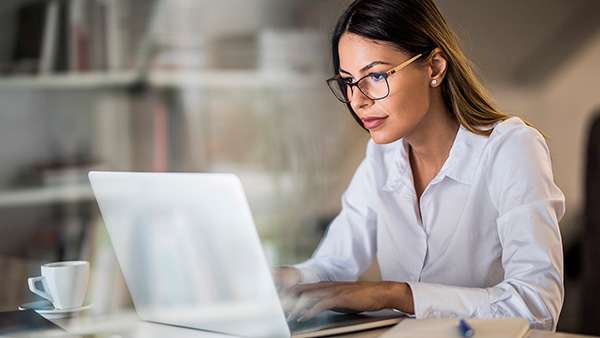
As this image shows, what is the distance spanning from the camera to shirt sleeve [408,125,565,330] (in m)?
0.91

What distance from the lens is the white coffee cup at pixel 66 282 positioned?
0.87m

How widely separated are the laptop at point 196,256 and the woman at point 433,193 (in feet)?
0.47

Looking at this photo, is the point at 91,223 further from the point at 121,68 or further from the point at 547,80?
the point at 547,80

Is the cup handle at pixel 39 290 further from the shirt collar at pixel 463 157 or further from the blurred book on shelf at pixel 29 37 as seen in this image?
the blurred book on shelf at pixel 29 37

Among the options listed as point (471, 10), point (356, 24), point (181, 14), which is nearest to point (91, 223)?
point (181, 14)

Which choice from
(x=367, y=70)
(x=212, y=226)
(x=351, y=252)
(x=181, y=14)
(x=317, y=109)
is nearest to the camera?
(x=212, y=226)

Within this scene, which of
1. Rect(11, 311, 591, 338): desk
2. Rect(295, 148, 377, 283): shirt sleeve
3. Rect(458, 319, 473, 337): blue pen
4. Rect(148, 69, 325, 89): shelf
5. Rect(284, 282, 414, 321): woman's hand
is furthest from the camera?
Rect(148, 69, 325, 89): shelf

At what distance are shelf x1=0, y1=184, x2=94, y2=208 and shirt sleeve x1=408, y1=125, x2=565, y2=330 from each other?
59.6 inches

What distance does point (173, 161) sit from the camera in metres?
2.28

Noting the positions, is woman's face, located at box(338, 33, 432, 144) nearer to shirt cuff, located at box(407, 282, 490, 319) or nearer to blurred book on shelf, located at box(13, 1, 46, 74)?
shirt cuff, located at box(407, 282, 490, 319)

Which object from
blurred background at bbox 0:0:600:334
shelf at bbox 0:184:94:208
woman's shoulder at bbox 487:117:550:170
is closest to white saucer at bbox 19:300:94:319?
woman's shoulder at bbox 487:117:550:170

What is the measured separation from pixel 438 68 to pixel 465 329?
671 millimetres

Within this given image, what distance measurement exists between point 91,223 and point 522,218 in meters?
1.61

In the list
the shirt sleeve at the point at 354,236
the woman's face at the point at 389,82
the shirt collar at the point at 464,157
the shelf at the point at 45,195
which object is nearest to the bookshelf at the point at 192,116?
the shelf at the point at 45,195
